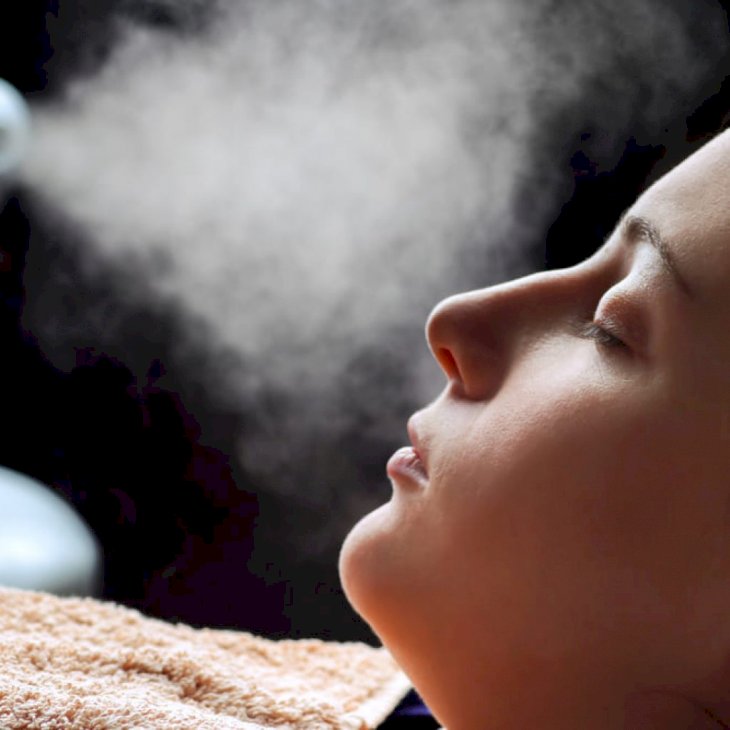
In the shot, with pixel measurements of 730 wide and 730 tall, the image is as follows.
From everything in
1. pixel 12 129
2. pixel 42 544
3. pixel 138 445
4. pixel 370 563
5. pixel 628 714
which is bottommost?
pixel 628 714

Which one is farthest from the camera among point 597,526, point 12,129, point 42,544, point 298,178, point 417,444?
point 298,178

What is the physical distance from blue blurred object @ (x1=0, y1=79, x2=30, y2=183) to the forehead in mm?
1371

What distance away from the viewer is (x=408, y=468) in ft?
2.75

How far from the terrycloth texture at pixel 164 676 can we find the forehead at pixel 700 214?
1.62 ft

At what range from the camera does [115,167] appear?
1984 millimetres

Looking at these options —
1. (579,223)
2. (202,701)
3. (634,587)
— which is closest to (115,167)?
(579,223)

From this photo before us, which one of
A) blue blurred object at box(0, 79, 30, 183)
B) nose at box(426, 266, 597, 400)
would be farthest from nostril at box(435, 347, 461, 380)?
blue blurred object at box(0, 79, 30, 183)

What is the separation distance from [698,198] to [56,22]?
1.45 m

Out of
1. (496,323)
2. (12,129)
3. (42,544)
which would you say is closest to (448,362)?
(496,323)

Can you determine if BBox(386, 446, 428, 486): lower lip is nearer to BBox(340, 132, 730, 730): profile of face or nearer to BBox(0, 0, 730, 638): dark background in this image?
BBox(340, 132, 730, 730): profile of face

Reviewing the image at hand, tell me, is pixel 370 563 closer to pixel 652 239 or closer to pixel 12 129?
pixel 652 239

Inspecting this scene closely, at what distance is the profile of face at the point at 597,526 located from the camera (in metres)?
0.74

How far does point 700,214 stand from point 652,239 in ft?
0.13

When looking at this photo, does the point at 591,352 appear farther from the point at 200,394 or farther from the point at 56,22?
the point at 56,22
